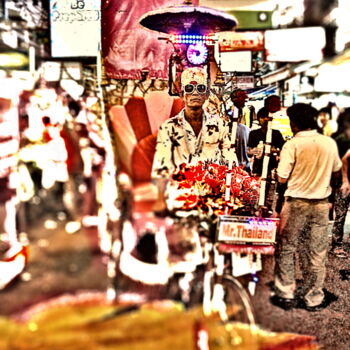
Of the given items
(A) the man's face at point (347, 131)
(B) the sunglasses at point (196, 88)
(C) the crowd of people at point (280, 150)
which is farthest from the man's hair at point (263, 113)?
(A) the man's face at point (347, 131)

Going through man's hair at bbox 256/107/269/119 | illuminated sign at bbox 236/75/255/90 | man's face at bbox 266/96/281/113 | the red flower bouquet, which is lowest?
the red flower bouquet

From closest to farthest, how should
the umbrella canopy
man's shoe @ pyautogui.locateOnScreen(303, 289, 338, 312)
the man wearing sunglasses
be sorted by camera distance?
the umbrella canopy → the man wearing sunglasses → man's shoe @ pyautogui.locateOnScreen(303, 289, 338, 312)

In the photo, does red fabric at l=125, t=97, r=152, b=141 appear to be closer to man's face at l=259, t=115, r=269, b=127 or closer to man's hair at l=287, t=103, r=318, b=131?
man's face at l=259, t=115, r=269, b=127

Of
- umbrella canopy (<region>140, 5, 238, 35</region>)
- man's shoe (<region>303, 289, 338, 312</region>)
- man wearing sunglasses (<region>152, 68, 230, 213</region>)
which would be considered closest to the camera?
umbrella canopy (<region>140, 5, 238, 35</region>)

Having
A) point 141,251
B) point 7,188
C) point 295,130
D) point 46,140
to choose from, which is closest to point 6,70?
point 46,140

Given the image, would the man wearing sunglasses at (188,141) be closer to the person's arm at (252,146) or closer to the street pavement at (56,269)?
the person's arm at (252,146)

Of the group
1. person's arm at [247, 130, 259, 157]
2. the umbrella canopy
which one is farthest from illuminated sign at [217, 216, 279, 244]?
the umbrella canopy

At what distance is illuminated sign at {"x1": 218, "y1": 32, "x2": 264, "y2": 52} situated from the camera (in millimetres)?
3143

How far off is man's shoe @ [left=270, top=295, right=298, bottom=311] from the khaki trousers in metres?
0.02

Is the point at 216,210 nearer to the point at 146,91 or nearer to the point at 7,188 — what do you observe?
the point at 146,91

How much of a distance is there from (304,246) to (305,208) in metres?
0.24

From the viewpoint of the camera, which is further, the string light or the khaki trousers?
the khaki trousers

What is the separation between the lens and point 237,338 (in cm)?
329

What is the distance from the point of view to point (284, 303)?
3.39 meters
